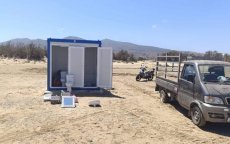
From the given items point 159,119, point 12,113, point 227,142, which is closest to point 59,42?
point 12,113

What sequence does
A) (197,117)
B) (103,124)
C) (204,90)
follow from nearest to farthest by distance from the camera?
(204,90) < (103,124) < (197,117)

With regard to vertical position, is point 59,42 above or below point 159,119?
above

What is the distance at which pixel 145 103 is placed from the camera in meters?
15.5

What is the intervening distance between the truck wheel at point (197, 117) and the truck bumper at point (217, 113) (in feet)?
1.06

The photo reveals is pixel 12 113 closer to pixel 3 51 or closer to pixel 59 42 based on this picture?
pixel 59 42

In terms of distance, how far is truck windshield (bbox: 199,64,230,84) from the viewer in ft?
37.7

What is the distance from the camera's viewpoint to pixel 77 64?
18.1m

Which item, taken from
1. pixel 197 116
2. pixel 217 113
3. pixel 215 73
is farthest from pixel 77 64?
pixel 217 113

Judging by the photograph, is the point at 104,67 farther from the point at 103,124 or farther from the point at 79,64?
the point at 103,124

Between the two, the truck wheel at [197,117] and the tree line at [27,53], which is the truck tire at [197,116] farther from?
the tree line at [27,53]

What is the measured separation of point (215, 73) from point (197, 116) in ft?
5.46

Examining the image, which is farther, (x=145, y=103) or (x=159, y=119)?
(x=145, y=103)

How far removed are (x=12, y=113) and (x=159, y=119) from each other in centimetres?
464

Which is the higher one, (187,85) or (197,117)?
(187,85)
